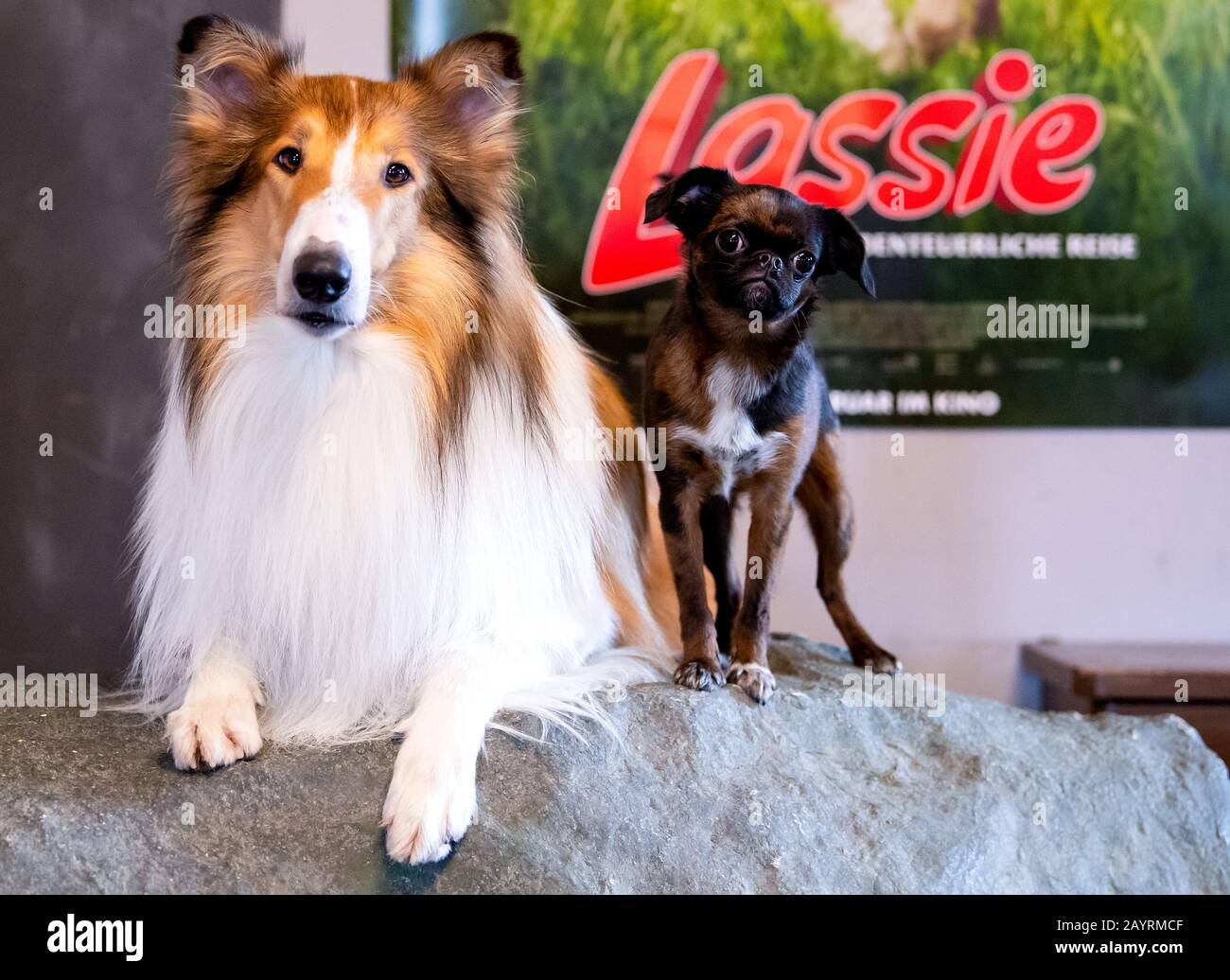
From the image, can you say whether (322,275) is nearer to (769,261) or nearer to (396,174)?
(396,174)

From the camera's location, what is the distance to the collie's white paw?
4.65 feet

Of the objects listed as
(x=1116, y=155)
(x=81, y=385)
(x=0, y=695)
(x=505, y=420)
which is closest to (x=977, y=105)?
(x=1116, y=155)

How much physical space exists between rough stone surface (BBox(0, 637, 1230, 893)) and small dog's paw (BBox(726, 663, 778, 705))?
1.1 inches

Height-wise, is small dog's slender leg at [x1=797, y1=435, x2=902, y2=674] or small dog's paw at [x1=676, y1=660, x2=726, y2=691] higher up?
small dog's slender leg at [x1=797, y1=435, x2=902, y2=674]

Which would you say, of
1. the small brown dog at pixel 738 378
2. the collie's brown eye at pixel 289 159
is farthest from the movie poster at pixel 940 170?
the collie's brown eye at pixel 289 159

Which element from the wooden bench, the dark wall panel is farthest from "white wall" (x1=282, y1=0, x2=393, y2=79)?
the wooden bench

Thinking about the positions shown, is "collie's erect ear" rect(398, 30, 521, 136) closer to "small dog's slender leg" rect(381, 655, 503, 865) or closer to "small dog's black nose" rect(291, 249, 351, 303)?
"small dog's black nose" rect(291, 249, 351, 303)

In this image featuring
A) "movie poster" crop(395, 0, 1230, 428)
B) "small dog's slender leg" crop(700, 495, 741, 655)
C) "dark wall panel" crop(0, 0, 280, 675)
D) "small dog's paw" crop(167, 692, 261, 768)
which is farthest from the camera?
"movie poster" crop(395, 0, 1230, 428)

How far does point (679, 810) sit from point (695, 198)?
886 millimetres

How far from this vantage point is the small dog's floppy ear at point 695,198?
164 cm

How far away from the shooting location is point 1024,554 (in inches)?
118

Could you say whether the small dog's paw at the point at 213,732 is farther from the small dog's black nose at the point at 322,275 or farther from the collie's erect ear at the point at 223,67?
the collie's erect ear at the point at 223,67

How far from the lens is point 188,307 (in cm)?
163

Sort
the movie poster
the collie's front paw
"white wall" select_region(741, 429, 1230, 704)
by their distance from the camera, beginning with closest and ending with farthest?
the collie's front paw → the movie poster → "white wall" select_region(741, 429, 1230, 704)
